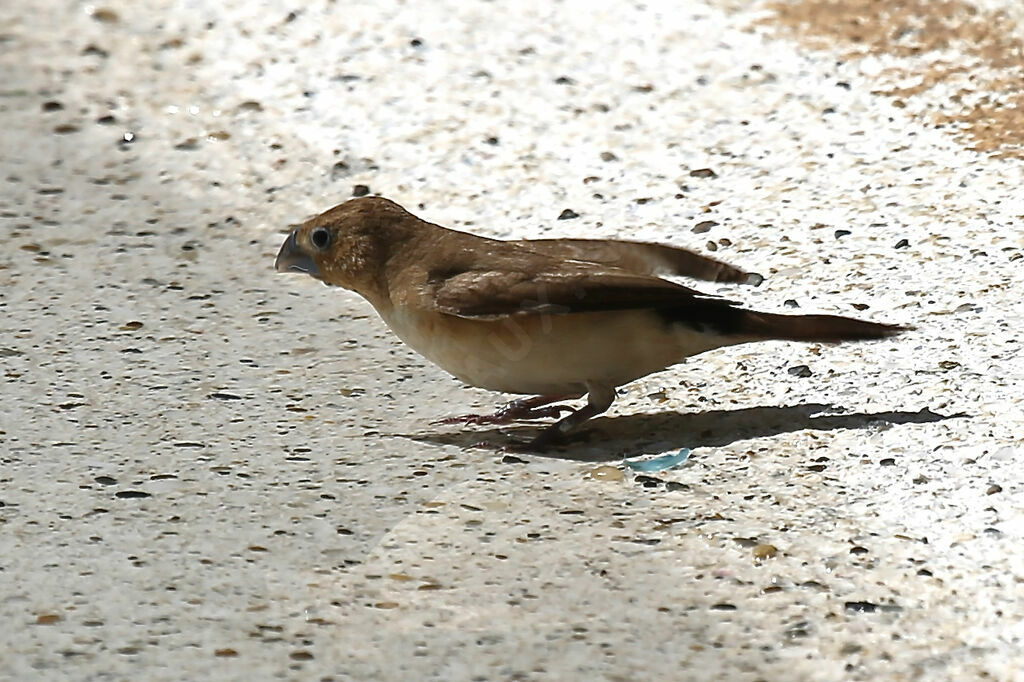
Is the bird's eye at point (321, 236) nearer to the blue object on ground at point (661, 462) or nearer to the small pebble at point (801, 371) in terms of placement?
the blue object on ground at point (661, 462)

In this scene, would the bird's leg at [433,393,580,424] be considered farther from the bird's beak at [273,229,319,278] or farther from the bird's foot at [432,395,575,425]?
the bird's beak at [273,229,319,278]

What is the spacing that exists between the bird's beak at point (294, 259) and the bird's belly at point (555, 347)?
14.1 inches

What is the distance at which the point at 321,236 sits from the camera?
171 inches

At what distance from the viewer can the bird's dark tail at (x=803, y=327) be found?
416 cm

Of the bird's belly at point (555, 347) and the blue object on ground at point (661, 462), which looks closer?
the bird's belly at point (555, 347)

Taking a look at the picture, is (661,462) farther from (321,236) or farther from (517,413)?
(321,236)

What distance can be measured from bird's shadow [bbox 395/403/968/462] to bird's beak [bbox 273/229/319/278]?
51 cm

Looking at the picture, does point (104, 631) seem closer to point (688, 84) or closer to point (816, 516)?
point (816, 516)

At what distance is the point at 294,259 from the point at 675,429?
1102mm

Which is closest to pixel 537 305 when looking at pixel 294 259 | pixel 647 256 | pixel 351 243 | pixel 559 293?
pixel 559 293

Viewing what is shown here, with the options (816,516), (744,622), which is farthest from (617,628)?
(816,516)

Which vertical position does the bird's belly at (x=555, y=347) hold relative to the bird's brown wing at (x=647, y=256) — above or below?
below

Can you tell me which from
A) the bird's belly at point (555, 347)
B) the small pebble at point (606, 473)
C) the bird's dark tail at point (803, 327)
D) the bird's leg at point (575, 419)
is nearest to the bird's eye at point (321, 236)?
the bird's belly at point (555, 347)

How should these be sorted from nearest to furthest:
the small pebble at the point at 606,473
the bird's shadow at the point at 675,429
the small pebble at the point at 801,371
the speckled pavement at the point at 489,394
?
the speckled pavement at the point at 489,394, the small pebble at the point at 606,473, the bird's shadow at the point at 675,429, the small pebble at the point at 801,371
